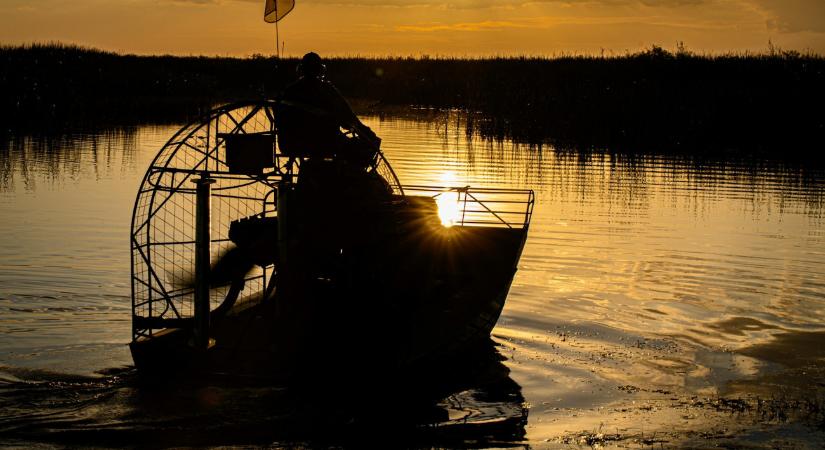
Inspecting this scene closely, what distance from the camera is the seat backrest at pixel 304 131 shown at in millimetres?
13102

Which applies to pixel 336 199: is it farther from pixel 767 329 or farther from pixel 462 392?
pixel 767 329

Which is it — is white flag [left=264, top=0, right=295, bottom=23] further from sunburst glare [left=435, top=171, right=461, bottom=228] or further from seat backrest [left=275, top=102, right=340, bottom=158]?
sunburst glare [left=435, top=171, right=461, bottom=228]

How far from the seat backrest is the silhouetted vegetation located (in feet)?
51.9

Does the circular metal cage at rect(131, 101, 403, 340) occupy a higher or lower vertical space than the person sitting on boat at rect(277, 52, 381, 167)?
lower

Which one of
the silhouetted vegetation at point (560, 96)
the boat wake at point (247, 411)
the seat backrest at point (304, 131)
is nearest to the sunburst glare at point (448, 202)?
the silhouetted vegetation at point (560, 96)

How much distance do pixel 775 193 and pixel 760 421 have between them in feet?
67.0

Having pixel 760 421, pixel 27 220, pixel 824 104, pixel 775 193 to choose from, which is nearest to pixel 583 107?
pixel 824 104

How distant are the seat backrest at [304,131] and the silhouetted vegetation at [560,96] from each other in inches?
623

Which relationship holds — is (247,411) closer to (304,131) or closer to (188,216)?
(304,131)

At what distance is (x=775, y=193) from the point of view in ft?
102

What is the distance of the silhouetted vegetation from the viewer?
4578 cm

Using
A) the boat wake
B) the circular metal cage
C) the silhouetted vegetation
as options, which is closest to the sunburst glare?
the circular metal cage

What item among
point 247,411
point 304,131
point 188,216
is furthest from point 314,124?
point 188,216

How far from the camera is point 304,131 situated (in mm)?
13117
